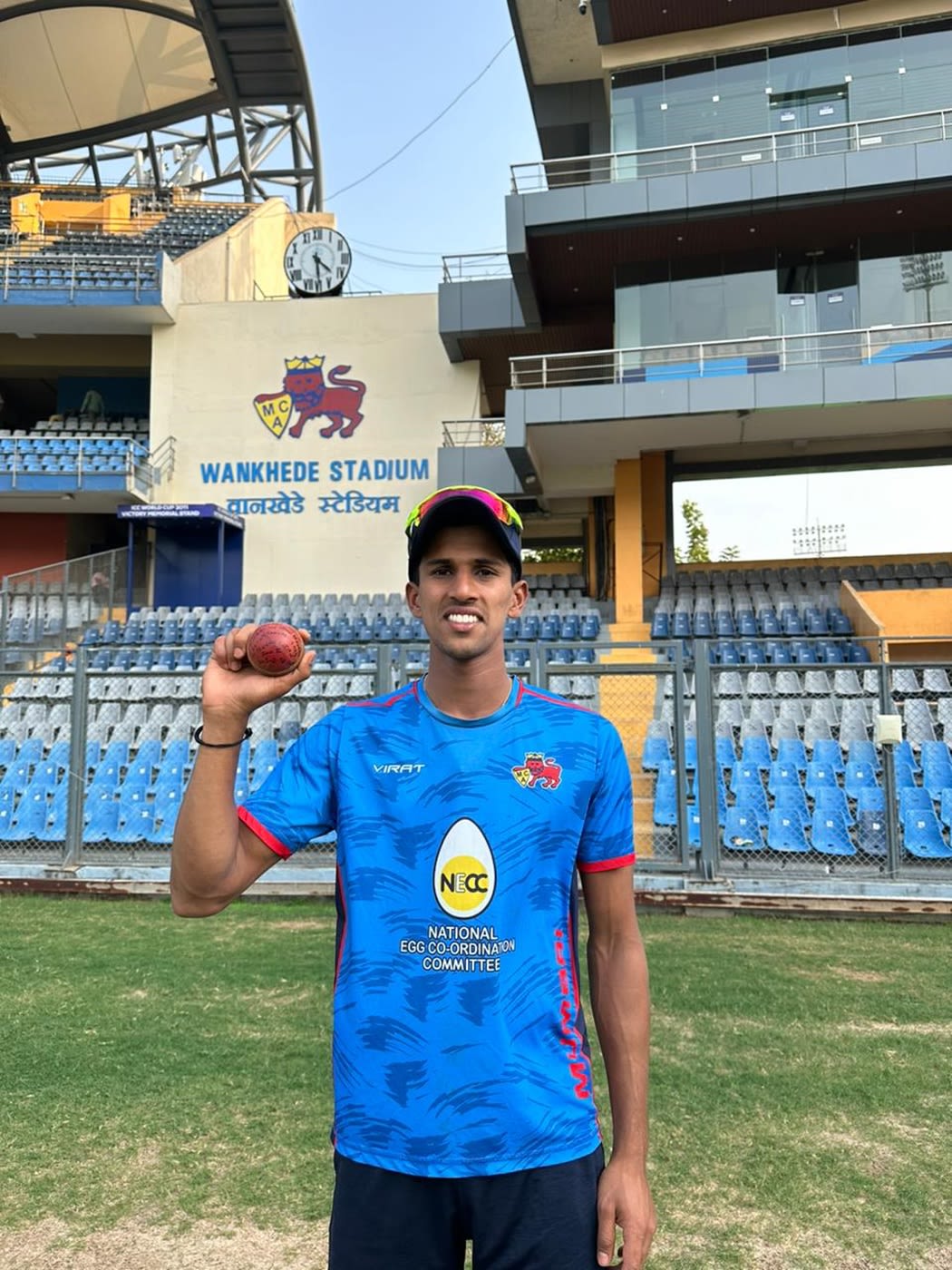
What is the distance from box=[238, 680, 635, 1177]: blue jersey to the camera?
1.51 metres

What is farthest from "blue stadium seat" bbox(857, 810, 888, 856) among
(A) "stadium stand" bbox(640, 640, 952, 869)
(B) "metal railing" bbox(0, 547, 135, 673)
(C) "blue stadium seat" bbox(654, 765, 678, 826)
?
(B) "metal railing" bbox(0, 547, 135, 673)

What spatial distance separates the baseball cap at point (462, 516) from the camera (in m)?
1.72

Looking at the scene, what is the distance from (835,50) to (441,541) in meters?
21.1

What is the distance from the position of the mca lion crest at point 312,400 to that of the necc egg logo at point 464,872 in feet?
72.4

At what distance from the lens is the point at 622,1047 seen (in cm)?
165

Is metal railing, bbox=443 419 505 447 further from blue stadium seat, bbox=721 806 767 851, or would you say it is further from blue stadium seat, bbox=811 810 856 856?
blue stadium seat, bbox=811 810 856 856

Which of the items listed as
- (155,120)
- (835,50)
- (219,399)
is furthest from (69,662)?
(155,120)

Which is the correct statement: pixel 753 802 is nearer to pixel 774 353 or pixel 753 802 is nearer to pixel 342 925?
pixel 342 925

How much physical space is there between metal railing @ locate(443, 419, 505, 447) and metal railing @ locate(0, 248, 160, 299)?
8.84m

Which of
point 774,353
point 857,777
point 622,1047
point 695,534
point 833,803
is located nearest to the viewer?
point 622,1047

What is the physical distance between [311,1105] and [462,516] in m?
3.26

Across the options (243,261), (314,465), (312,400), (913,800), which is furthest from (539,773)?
(243,261)

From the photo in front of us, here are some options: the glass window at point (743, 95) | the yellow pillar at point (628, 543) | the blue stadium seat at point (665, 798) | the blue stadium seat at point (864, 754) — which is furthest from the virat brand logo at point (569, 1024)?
the glass window at point (743, 95)

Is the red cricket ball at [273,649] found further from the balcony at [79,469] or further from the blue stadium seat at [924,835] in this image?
the balcony at [79,469]
